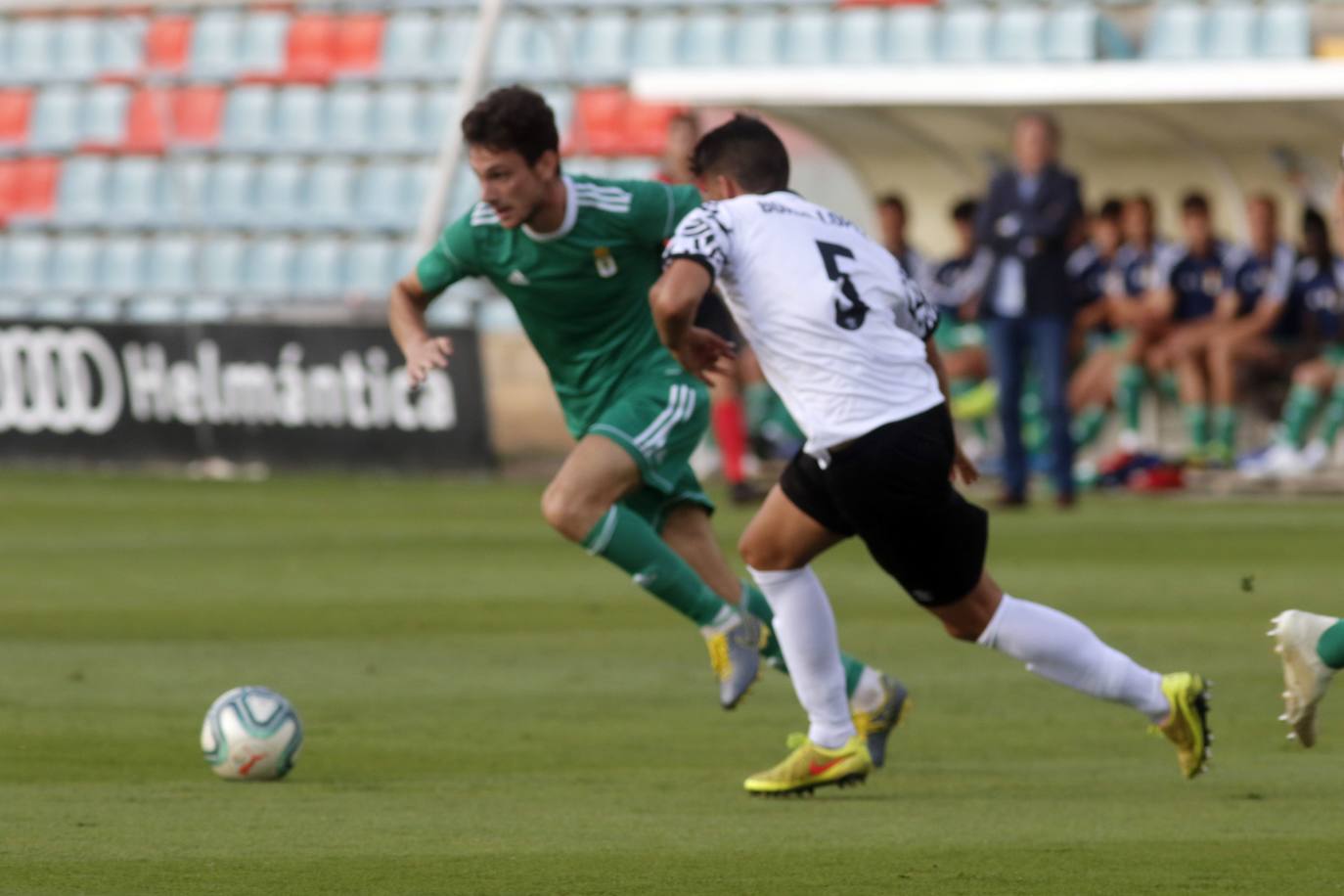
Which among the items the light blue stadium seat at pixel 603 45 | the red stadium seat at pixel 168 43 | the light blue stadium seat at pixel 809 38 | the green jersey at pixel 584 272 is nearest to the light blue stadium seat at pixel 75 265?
the red stadium seat at pixel 168 43

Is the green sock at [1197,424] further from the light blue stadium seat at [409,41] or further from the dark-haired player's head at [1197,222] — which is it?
the light blue stadium seat at [409,41]

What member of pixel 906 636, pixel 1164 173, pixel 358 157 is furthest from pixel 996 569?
pixel 358 157

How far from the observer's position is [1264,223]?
1773 cm

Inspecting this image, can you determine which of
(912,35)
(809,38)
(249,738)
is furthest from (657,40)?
(249,738)

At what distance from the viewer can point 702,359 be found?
6.05 meters

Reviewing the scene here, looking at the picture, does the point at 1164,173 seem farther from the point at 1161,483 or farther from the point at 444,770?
the point at 444,770

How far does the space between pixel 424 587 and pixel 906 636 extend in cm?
267

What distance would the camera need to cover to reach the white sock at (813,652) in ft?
21.0

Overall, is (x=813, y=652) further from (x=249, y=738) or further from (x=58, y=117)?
(x=58, y=117)

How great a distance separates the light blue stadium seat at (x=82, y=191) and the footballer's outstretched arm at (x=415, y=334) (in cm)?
1938

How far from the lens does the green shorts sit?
7.61 m

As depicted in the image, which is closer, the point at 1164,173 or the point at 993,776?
the point at 993,776

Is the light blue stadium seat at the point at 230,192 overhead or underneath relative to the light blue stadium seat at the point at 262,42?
underneath

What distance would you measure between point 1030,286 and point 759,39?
27.9 feet
